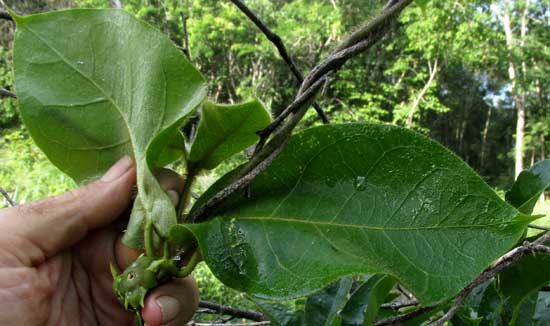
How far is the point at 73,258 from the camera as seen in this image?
58 centimetres

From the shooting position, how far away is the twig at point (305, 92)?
1.02ft

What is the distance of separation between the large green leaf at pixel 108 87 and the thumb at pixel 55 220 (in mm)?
100

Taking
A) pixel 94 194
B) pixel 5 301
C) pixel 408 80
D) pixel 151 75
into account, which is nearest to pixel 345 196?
pixel 151 75

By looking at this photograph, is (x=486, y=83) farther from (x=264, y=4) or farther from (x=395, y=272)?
(x=395, y=272)

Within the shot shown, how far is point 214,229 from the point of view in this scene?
32cm

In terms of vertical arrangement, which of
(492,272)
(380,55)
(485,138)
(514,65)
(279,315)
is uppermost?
(514,65)

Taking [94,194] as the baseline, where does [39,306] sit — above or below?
below

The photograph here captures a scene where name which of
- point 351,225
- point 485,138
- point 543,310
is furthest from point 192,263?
point 485,138

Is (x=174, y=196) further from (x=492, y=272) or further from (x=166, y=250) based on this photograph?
(x=492, y=272)

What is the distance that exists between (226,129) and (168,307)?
0.58 feet

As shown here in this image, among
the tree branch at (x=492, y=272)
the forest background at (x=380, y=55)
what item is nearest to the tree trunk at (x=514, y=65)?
the forest background at (x=380, y=55)

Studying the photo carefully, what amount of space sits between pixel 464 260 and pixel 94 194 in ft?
1.21

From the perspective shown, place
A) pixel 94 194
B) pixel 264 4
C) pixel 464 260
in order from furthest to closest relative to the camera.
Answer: pixel 264 4 → pixel 94 194 → pixel 464 260

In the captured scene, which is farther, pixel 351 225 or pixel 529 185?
pixel 529 185
